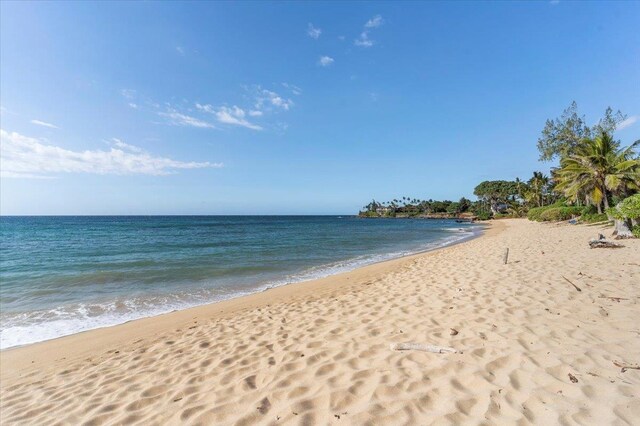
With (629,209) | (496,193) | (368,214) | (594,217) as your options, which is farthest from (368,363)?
(368,214)

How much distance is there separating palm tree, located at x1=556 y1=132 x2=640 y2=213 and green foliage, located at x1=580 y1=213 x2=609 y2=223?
1152mm

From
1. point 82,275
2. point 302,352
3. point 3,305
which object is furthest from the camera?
point 82,275

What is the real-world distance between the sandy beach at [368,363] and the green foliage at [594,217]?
74.0ft

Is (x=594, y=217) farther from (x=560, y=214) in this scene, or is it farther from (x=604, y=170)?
(x=560, y=214)

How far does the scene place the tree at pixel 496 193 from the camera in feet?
317

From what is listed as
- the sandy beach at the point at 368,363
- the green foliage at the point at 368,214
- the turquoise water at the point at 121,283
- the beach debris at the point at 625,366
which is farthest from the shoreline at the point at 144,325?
the green foliage at the point at 368,214

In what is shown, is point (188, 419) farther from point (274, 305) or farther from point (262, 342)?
point (274, 305)

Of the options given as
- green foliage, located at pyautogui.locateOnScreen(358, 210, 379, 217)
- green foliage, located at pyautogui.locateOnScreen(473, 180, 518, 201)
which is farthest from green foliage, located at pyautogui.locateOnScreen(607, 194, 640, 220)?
green foliage, located at pyautogui.locateOnScreen(358, 210, 379, 217)

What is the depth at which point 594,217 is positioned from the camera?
25.5 meters

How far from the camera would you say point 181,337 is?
6223mm

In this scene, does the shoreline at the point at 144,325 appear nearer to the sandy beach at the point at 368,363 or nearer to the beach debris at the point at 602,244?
the sandy beach at the point at 368,363

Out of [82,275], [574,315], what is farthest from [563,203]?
[82,275]

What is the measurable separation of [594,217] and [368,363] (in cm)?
3150

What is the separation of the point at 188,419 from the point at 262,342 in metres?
2.14
